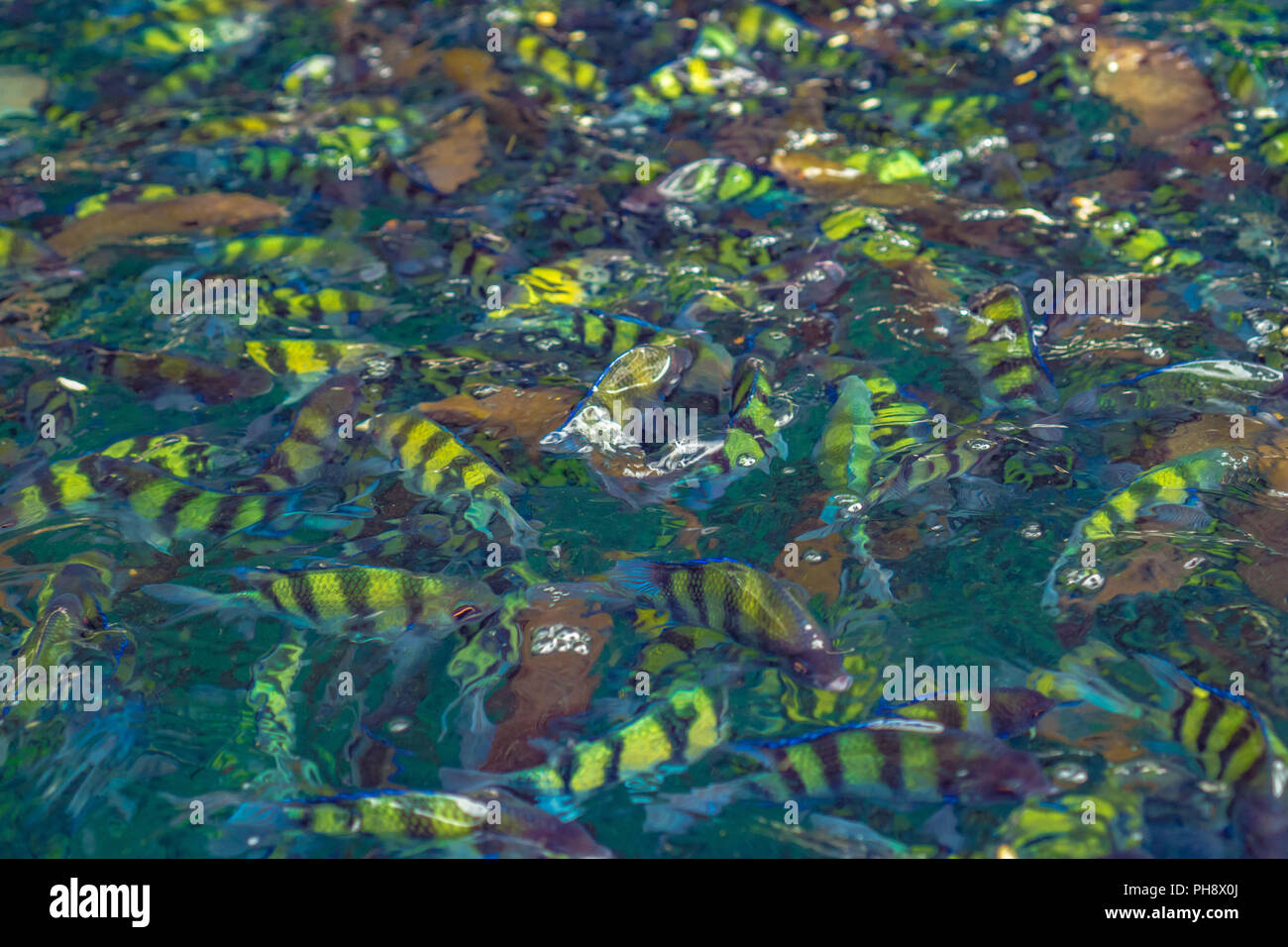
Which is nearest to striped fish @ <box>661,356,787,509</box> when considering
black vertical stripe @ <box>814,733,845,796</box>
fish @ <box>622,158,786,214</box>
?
black vertical stripe @ <box>814,733,845,796</box>

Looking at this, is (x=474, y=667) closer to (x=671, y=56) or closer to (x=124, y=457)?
(x=124, y=457)

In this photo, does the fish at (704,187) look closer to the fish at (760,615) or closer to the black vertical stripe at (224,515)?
the black vertical stripe at (224,515)

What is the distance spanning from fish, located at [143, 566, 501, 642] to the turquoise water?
11 mm

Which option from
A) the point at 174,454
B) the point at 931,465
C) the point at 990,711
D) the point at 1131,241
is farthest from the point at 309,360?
the point at 1131,241

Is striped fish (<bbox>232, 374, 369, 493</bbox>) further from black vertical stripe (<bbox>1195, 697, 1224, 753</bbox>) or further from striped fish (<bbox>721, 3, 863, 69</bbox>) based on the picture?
striped fish (<bbox>721, 3, 863, 69</bbox>)

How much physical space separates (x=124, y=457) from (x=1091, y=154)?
3.98m

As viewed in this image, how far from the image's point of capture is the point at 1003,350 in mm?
3373

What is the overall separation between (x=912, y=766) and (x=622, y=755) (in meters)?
0.62

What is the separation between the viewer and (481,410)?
3297mm

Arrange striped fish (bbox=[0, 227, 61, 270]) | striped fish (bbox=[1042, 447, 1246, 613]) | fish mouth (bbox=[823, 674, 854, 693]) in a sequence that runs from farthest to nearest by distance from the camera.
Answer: striped fish (bbox=[0, 227, 61, 270]) < striped fish (bbox=[1042, 447, 1246, 613]) < fish mouth (bbox=[823, 674, 854, 693])

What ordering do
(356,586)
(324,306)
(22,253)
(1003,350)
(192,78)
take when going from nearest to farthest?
(356,586)
(1003,350)
(324,306)
(22,253)
(192,78)

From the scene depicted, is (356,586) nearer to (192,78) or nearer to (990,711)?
(990,711)

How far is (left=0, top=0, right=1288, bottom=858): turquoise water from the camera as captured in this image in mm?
2336
